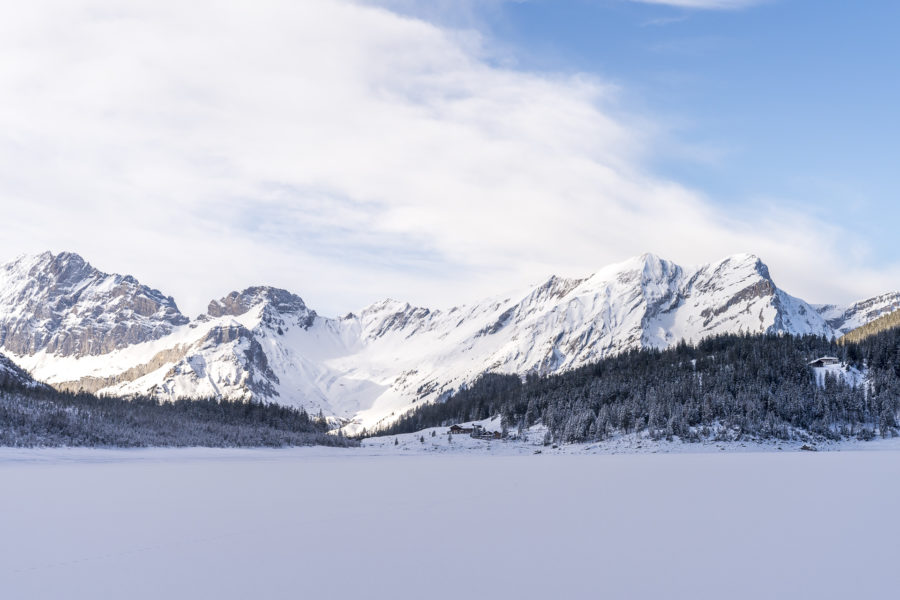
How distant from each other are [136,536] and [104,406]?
143430 millimetres

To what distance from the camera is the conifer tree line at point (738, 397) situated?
11219 centimetres

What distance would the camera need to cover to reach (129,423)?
132m

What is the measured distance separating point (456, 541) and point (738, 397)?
110 metres

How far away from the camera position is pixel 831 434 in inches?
4323

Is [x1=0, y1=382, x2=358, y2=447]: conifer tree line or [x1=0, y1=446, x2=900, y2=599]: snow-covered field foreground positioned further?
[x1=0, y1=382, x2=358, y2=447]: conifer tree line

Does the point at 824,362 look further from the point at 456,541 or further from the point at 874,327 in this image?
the point at 456,541

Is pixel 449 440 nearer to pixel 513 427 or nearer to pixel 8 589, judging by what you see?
pixel 513 427

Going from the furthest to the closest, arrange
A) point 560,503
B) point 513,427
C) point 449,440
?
point 513,427
point 449,440
point 560,503

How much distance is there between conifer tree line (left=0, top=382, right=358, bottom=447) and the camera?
352 ft

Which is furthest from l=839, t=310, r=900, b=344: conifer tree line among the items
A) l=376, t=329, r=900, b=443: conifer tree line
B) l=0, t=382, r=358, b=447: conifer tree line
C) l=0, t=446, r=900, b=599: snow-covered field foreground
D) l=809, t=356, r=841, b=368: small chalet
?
l=0, t=446, r=900, b=599: snow-covered field foreground

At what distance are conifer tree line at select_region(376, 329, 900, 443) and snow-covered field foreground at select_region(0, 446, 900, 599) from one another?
243 ft

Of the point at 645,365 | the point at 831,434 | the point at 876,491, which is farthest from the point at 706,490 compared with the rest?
the point at 645,365

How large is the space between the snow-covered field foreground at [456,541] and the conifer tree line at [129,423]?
73045mm

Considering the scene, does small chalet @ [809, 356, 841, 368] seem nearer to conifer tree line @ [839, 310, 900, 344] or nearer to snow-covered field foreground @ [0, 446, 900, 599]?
conifer tree line @ [839, 310, 900, 344]
